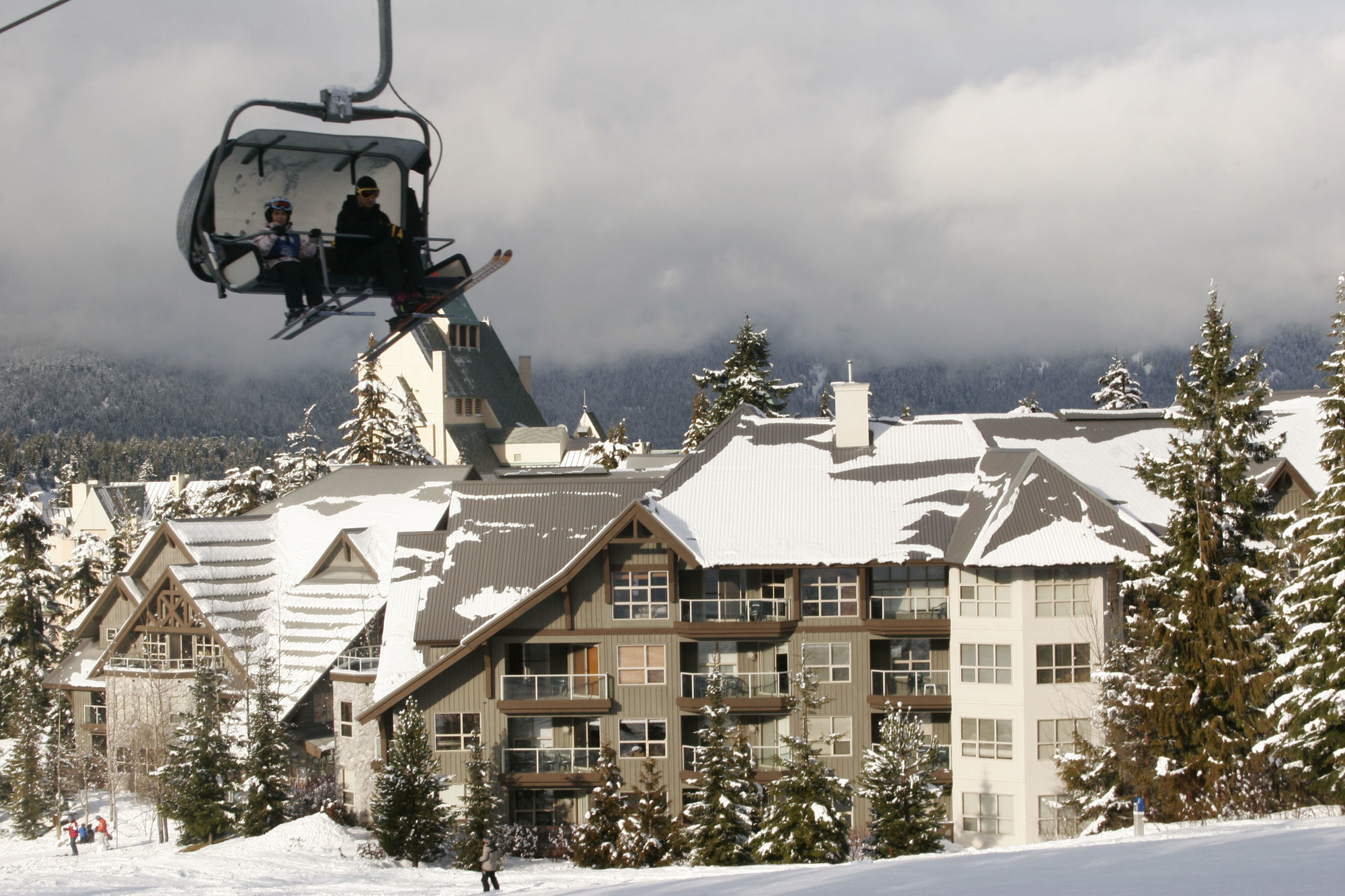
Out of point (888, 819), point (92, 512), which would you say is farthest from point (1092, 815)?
point (92, 512)

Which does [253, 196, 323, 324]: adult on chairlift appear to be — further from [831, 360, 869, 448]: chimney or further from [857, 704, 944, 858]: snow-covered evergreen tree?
[831, 360, 869, 448]: chimney

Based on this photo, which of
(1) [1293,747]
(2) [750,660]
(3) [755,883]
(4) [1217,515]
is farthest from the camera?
(2) [750,660]

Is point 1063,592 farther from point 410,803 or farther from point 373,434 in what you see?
point 373,434

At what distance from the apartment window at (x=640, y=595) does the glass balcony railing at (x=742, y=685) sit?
87.1 inches

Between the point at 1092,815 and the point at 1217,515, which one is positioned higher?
the point at 1217,515

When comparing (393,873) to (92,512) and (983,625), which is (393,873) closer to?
(983,625)

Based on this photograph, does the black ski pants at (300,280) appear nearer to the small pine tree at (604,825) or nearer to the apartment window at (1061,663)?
the small pine tree at (604,825)

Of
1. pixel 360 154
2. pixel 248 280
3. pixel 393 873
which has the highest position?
pixel 360 154

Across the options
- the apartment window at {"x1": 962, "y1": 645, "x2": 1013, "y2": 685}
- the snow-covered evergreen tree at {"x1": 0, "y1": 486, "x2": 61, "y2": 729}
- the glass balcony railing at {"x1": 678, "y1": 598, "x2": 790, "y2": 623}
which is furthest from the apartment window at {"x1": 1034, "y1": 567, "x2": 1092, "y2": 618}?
the snow-covered evergreen tree at {"x1": 0, "y1": 486, "x2": 61, "y2": 729}

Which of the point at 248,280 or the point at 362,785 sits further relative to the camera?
the point at 362,785

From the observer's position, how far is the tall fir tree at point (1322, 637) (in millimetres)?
29906

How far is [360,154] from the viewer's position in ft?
45.3

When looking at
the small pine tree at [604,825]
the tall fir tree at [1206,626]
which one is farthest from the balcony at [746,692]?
the tall fir tree at [1206,626]

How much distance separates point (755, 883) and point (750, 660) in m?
22.3
